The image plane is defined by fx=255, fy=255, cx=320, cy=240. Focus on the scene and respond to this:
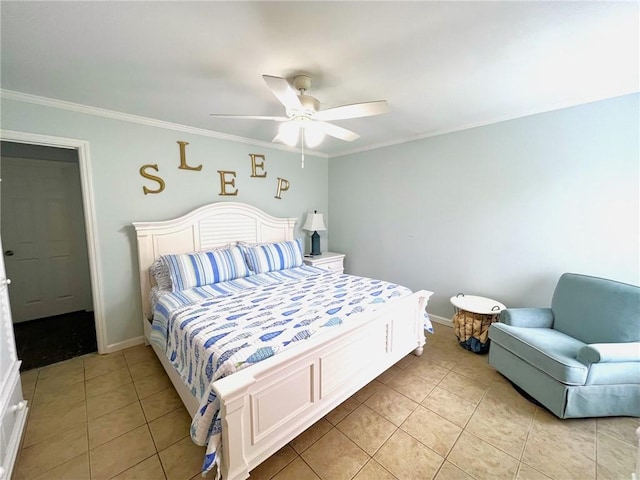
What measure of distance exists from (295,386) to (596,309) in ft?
7.77

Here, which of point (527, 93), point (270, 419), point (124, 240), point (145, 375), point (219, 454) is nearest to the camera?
point (219, 454)

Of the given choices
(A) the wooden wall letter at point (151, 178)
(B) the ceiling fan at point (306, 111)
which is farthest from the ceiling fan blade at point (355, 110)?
(A) the wooden wall letter at point (151, 178)

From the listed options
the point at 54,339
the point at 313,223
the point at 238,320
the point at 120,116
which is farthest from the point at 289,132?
the point at 54,339

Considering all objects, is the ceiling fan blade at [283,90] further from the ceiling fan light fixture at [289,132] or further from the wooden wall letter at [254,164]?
the wooden wall letter at [254,164]

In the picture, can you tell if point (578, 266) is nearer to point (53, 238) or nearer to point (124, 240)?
point (124, 240)

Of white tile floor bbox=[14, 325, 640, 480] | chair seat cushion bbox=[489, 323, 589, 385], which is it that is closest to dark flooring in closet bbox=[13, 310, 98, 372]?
white tile floor bbox=[14, 325, 640, 480]

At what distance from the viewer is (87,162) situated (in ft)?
7.72

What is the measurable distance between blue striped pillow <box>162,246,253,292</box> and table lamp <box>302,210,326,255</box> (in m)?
1.30

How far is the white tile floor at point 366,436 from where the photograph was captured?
1.42 m

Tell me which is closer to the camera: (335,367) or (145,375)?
(335,367)

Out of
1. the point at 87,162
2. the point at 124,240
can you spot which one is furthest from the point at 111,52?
the point at 124,240

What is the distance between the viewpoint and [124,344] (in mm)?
2662

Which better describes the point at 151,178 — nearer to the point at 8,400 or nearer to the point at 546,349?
the point at 8,400

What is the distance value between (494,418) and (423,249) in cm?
190
